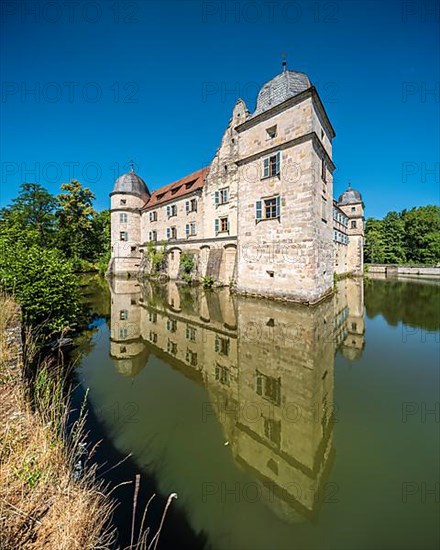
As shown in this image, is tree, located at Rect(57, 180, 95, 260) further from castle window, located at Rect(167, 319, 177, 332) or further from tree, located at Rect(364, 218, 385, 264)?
tree, located at Rect(364, 218, 385, 264)

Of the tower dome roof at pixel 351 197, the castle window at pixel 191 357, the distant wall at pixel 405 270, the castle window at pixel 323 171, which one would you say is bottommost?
the castle window at pixel 191 357

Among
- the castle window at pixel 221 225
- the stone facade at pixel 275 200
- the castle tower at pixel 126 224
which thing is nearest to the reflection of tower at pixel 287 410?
the stone facade at pixel 275 200

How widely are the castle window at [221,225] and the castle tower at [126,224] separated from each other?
542 inches

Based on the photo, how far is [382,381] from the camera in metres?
5.17

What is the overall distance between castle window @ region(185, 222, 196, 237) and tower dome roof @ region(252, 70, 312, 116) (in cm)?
1085

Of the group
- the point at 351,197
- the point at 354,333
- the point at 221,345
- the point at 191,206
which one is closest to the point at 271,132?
the point at 191,206

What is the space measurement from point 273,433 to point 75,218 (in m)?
39.1

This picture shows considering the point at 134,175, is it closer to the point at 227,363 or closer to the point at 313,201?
the point at 313,201

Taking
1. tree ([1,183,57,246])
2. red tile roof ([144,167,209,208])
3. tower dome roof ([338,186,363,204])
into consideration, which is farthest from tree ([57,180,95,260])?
tower dome roof ([338,186,363,204])

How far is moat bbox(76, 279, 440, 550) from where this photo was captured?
2.40 metres

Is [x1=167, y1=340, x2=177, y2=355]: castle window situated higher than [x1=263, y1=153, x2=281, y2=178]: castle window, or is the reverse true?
[x1=263, y1=153, x2=281, y2=178]: castle window

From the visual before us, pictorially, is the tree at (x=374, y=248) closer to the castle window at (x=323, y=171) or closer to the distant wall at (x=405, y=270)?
the distant wall at (x=405, y=270)

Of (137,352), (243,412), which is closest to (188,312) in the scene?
(137,352)

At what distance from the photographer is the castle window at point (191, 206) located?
2300cm
